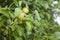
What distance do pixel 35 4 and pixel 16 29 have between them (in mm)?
462

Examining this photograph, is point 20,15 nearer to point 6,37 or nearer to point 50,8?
point 6,37

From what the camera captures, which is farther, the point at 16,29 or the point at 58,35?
the point at 58,35

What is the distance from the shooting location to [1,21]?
3.14ft

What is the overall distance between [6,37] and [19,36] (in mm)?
101

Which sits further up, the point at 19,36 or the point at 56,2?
the point at 56,2

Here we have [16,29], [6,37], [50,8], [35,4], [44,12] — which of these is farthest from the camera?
[50,8]

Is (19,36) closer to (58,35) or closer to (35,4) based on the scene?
(58,35)

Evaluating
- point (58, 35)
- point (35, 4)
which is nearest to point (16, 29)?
point (58, 35)

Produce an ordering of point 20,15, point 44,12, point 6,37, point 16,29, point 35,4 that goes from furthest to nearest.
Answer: point 44,12 → point 35,4 → point 6,37 → point 16,29 → point 20,15

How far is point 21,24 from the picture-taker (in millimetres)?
993

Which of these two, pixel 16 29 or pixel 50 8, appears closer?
pixel 16 29

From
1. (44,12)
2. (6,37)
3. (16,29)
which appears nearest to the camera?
(16,29)

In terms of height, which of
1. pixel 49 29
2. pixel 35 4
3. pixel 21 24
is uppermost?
pixel 35 4

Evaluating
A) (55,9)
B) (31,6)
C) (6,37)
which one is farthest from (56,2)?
(6,37)
